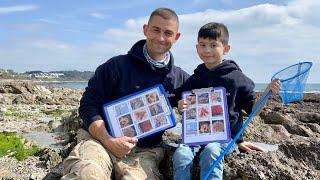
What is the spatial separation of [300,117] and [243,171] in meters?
12.4

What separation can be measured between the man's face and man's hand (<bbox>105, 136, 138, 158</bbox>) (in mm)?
1181

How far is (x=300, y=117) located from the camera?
55.3 ft

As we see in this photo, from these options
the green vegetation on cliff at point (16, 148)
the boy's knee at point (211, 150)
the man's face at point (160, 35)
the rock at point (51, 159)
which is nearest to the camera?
the boy's knee at point (211, 150)

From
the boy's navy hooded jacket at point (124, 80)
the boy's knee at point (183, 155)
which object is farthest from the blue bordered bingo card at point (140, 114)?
the boy's knee at point (183, 155)

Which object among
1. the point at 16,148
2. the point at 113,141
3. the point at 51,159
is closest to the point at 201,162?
the point at 113,141

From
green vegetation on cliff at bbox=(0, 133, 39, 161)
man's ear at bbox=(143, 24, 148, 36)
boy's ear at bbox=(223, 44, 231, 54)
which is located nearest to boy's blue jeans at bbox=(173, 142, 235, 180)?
boy's ear at bbox=(223, 44, 231, 54)

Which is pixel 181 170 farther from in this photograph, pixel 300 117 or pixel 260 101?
pixel 300 117

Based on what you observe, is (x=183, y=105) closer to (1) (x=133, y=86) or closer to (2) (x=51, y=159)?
(1) (x=133, y=86)

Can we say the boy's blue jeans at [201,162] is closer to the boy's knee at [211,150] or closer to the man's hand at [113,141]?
the boy's knee at [211,150]

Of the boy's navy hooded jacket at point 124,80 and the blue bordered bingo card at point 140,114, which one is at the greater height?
the boy's navy hooded jacket at point 124,80

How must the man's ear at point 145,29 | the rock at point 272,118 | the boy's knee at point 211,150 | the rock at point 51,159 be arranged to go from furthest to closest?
the rock at point 272,118
the rock at point 51,159
the man's ear at point 145,29
the boy's knee at point 211,150

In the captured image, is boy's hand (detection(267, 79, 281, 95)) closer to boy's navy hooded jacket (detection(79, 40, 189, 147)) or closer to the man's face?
boy's navy hooded jacket (detection(79, 40, 189, 147))

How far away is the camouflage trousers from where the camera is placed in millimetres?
4875

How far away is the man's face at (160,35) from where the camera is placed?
5812 millimetres
